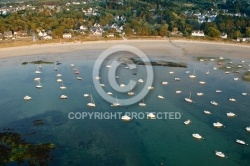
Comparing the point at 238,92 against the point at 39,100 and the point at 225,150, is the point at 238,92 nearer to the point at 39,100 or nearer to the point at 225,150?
the point at 225,150

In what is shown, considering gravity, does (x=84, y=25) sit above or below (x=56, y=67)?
above

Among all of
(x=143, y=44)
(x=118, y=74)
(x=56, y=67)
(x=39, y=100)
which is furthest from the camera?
(x=143, y=44)

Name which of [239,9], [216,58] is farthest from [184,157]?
[239,9]

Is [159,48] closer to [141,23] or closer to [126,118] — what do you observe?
[141,23]

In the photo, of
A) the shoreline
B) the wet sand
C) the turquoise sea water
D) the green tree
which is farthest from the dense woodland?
the turquoise sea water

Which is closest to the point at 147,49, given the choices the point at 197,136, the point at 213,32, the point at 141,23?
the point at 213,32

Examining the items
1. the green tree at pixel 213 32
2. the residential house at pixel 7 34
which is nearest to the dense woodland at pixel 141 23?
the green tree at pixel 213 32
